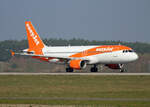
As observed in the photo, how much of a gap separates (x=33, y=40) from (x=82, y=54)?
10.7 m

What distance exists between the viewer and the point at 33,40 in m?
68.1

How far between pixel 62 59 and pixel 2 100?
36.0 metres

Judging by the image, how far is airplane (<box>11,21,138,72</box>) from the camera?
5816cm

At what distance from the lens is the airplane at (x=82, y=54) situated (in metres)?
58.2

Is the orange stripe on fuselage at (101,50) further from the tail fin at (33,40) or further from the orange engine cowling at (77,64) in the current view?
the tail fin at (33,40)

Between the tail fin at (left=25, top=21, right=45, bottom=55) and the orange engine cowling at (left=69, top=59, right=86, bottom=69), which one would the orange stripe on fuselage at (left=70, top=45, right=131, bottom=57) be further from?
the tail fin at (left=25, top=21, right=45, bottom=55)

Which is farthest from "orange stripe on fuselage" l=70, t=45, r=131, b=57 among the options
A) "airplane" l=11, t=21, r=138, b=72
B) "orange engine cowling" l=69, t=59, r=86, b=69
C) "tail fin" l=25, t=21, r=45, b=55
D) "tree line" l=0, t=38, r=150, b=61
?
"tree line" l=0, t=38, r=150, b=61

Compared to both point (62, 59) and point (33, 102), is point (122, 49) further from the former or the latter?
point (33, 102)

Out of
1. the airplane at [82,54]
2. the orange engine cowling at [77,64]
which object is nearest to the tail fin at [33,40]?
the airplane at [82,54]

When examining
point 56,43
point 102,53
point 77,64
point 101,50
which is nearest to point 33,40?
point 77,64

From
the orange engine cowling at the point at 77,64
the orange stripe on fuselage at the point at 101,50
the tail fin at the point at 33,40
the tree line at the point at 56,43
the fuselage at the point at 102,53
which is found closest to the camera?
the fuselage at the point at 102,53

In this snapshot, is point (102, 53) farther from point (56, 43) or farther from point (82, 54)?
point (56, 43)

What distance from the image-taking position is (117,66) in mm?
61750

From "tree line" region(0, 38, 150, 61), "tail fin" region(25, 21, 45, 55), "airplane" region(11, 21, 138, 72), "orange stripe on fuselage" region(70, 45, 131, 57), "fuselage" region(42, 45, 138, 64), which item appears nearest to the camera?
"fuselage" region(42, 45, 138, 64)
